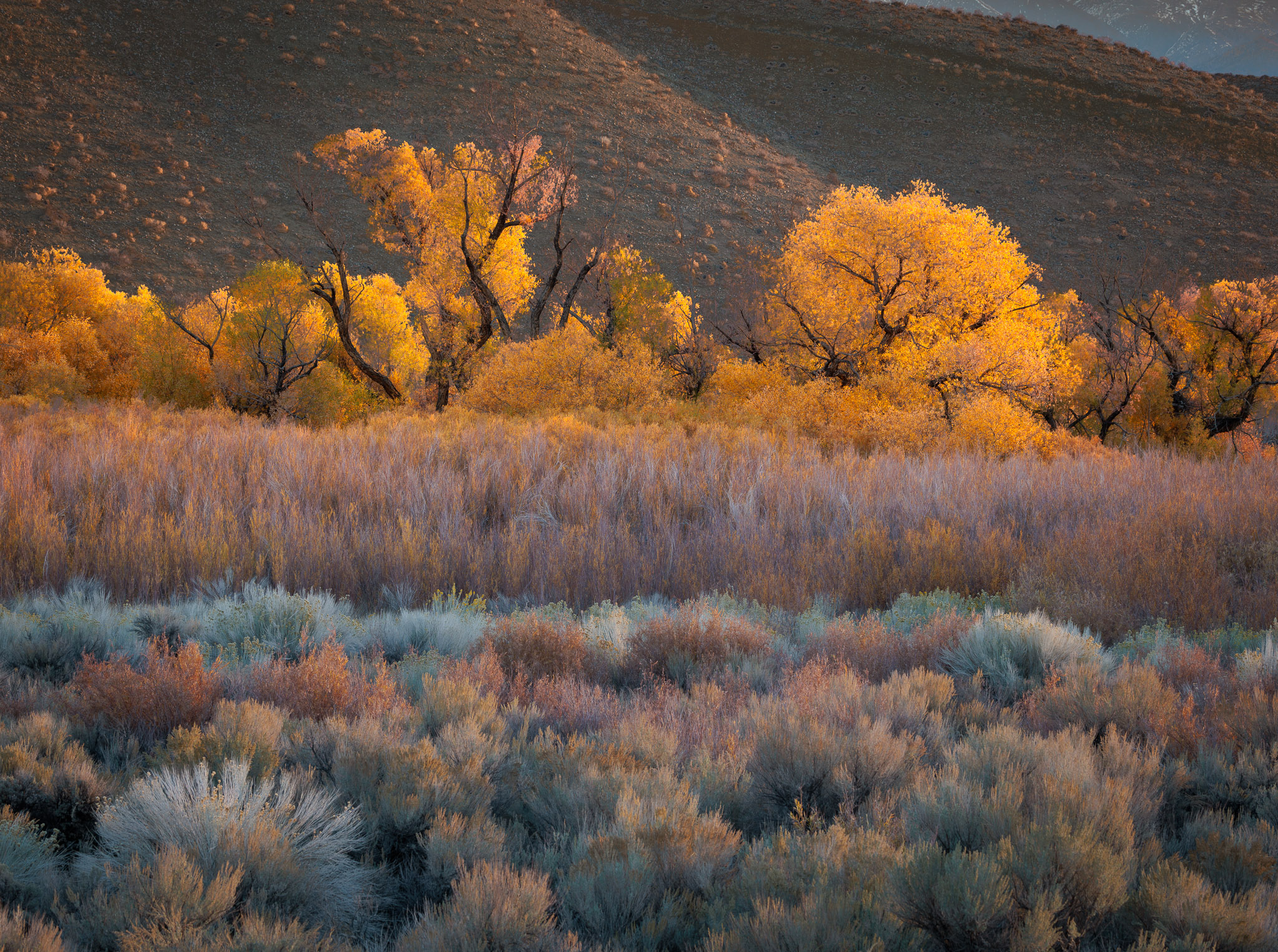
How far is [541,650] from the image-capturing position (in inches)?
159

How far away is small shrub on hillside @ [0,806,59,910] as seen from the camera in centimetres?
205

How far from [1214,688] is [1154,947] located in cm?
218

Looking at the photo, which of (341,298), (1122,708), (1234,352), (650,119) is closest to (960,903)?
(1122,708)

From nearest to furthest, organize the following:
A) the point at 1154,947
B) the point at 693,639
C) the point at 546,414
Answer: the point at 1154,947 < the point at 693,639 < the point at 546,414

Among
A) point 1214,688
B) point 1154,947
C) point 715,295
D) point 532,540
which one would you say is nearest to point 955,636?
point 1214,688

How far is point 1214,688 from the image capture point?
332 centimetres

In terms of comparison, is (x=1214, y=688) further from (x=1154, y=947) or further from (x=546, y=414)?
(x=546, y=414)

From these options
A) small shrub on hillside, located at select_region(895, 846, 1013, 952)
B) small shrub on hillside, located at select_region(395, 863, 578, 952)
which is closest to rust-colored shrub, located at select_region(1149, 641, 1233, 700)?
small shrub on hillside, located at select_region(895, 846, 1013, 952)

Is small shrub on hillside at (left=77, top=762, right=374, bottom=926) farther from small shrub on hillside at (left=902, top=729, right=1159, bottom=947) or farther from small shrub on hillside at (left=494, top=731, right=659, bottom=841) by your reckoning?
small shrub on hillside at (left=902, top=729, right=1159, bottom=947)

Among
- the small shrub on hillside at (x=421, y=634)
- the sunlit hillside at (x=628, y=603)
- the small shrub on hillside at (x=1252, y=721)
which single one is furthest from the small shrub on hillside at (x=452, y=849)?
the small shrub on hillside at (x=1252, y=721)

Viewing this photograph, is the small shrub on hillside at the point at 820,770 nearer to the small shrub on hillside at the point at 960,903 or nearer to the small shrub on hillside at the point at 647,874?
the small shrub on hillside at the point at 647,874

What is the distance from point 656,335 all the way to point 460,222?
6113mm

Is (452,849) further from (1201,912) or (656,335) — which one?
(656,335)

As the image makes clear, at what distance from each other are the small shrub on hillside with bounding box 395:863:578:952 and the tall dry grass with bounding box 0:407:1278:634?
154 inches
